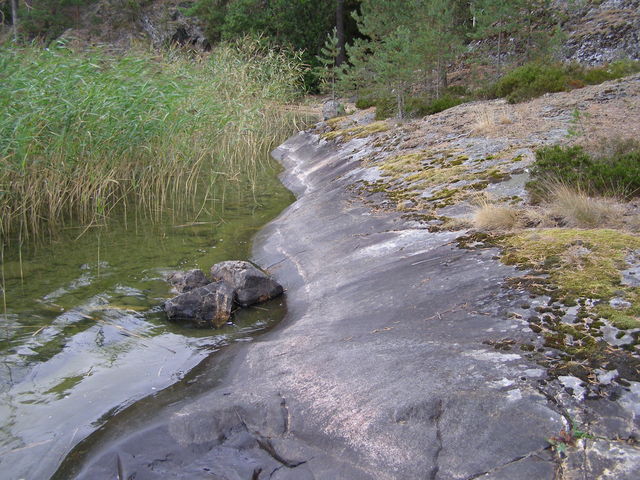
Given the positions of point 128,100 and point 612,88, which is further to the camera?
point 612,88

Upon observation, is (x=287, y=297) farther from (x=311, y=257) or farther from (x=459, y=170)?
(x=459, y=170)

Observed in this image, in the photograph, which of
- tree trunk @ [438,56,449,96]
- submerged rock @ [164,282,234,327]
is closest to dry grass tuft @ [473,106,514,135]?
tree trunk @ [438,56,449,96]

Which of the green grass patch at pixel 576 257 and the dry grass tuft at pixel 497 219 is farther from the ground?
the dry grass tuft at pixel 497 219

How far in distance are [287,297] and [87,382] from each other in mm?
2211

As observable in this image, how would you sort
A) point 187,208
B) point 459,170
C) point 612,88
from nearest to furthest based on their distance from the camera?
point 459,170 < point 187,208 < point 612,88

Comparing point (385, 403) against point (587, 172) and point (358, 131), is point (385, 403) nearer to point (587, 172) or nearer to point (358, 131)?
point (587, 172)

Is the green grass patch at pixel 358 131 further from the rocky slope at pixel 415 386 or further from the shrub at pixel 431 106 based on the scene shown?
the rocky slope at pixel 415 386

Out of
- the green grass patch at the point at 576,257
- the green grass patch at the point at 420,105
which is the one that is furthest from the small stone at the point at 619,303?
the green grass patch at the point at 420,105

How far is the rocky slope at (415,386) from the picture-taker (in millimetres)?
2562

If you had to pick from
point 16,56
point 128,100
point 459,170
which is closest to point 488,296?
point 459,170

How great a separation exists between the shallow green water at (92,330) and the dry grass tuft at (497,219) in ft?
6.96

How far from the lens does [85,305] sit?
554 centimetres

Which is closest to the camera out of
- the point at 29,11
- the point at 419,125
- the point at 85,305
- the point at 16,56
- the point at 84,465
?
the point at 84,465

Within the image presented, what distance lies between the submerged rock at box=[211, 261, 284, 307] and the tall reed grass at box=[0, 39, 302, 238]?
2679mm
